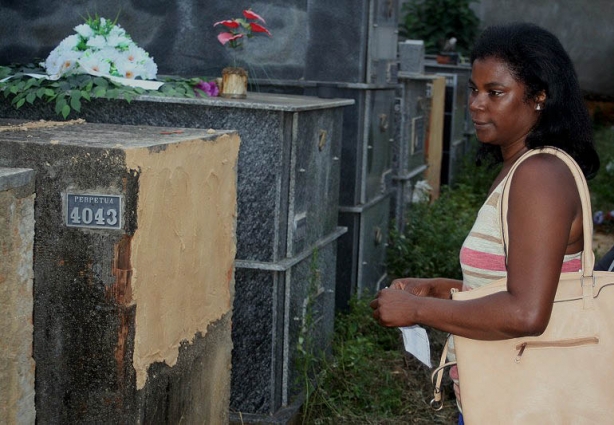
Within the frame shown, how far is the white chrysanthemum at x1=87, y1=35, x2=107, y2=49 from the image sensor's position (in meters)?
4.69

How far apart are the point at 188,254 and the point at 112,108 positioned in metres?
1.44

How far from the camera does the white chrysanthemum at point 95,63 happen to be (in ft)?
15.0

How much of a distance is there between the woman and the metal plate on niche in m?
0.75

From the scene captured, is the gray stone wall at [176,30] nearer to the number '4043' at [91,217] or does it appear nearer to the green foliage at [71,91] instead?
the green foliage at [71,91]

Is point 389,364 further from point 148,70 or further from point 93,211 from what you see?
point 93,211

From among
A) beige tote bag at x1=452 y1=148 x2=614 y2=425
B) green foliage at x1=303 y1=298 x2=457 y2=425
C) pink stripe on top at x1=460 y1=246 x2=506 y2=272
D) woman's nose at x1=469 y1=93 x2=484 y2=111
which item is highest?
woman's nose at x1=469 y1=93 x2=484 y2=111

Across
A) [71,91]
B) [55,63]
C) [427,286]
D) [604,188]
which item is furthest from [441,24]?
[427,286]

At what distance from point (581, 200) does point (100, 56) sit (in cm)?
290

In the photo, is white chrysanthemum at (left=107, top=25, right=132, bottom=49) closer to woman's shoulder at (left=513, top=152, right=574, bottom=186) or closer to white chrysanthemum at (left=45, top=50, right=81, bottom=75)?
white chrysanthemum at (left=45, top=50, right=81, bottom=75)

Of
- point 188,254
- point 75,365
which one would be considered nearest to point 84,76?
point 188,254

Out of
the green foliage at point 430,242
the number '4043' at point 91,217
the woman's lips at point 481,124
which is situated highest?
the woman's lips at point 481,124

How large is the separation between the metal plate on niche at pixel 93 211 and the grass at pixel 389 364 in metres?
2.15

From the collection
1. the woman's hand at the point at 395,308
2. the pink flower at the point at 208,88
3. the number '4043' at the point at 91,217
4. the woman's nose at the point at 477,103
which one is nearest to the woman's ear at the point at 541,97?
the woman's nose at the point at 477,103

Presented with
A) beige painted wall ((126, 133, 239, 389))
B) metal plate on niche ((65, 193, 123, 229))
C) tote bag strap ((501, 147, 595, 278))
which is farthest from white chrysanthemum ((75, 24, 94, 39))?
tote bag strap ((501, 147, 595, 278))
